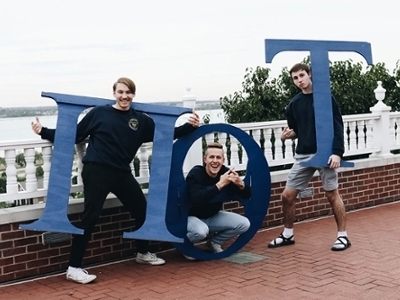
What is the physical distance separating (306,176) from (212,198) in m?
1.29

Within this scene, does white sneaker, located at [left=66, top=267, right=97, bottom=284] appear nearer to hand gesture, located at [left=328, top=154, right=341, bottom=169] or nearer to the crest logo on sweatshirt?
the crest logo on sweatshirt

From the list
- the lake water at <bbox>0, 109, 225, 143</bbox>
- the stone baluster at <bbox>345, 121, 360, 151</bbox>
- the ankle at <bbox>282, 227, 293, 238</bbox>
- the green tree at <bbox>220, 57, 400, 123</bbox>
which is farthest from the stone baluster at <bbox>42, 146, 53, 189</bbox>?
the green tree at <bbox>220, 57, 400, 123</bbox>

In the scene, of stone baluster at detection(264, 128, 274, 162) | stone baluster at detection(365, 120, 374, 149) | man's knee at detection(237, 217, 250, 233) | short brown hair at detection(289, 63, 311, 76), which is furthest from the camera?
stone baluster at detection(365, 120, 374, 149)

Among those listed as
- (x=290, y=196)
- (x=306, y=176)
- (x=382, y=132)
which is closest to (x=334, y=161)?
(x=306, y=176)

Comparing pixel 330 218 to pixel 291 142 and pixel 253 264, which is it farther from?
pixel 253 264

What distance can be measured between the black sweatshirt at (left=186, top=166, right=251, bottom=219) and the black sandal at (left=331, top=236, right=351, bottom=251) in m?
1.09

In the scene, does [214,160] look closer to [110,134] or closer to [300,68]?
[110,134]

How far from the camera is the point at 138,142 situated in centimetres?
595

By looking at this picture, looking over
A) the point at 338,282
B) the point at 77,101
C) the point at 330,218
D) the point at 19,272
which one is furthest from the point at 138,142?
the point at 330,218

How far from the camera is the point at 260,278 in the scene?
5.58 meters

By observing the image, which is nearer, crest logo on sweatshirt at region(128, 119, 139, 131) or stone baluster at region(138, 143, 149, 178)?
crest logo on sweatshirt at region(128, 119, 139, 131)

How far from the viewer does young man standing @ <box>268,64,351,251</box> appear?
6.40 meters

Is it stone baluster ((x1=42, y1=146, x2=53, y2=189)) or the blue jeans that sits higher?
stone baluster ((x1=42, y1=146, x2=53, y2=189))

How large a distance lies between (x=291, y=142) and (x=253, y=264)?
99.9 inches
